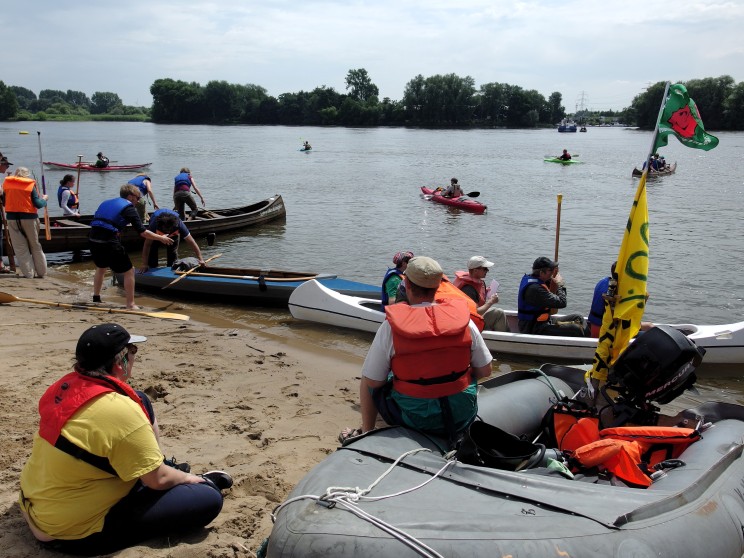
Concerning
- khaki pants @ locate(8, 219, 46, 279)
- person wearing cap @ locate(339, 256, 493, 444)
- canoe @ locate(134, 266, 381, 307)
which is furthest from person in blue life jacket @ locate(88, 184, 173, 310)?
person wearing cap @ locate(339, 256, 493, 444)

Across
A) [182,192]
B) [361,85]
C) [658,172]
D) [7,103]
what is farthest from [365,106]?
[182,192]

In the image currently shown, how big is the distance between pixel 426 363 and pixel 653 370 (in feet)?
5.65

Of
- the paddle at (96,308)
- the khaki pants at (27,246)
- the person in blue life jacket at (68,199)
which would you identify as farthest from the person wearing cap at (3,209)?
the person in blue life jacket at (68,199)

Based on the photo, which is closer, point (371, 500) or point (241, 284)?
point (371, 500)

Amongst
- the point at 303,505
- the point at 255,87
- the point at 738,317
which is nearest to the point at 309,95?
the point at 255,87

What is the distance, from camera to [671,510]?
2947 mm

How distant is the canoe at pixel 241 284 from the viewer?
388 inches

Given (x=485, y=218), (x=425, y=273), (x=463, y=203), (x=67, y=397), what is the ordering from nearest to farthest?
(x=67, y=397)
(x=425, y=273)
(x=485, y=218)
(x=463, y=203)

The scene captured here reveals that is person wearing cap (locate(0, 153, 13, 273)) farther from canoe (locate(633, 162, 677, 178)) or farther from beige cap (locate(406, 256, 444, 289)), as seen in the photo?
canoe (locate(633, 162, 677, 178))

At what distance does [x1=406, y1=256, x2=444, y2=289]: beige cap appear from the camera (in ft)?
11.9

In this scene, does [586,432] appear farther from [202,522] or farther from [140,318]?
[140,318]

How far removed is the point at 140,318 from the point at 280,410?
3.85 metres

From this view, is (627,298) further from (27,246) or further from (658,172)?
(658,172)

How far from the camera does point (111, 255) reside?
8492 mm
